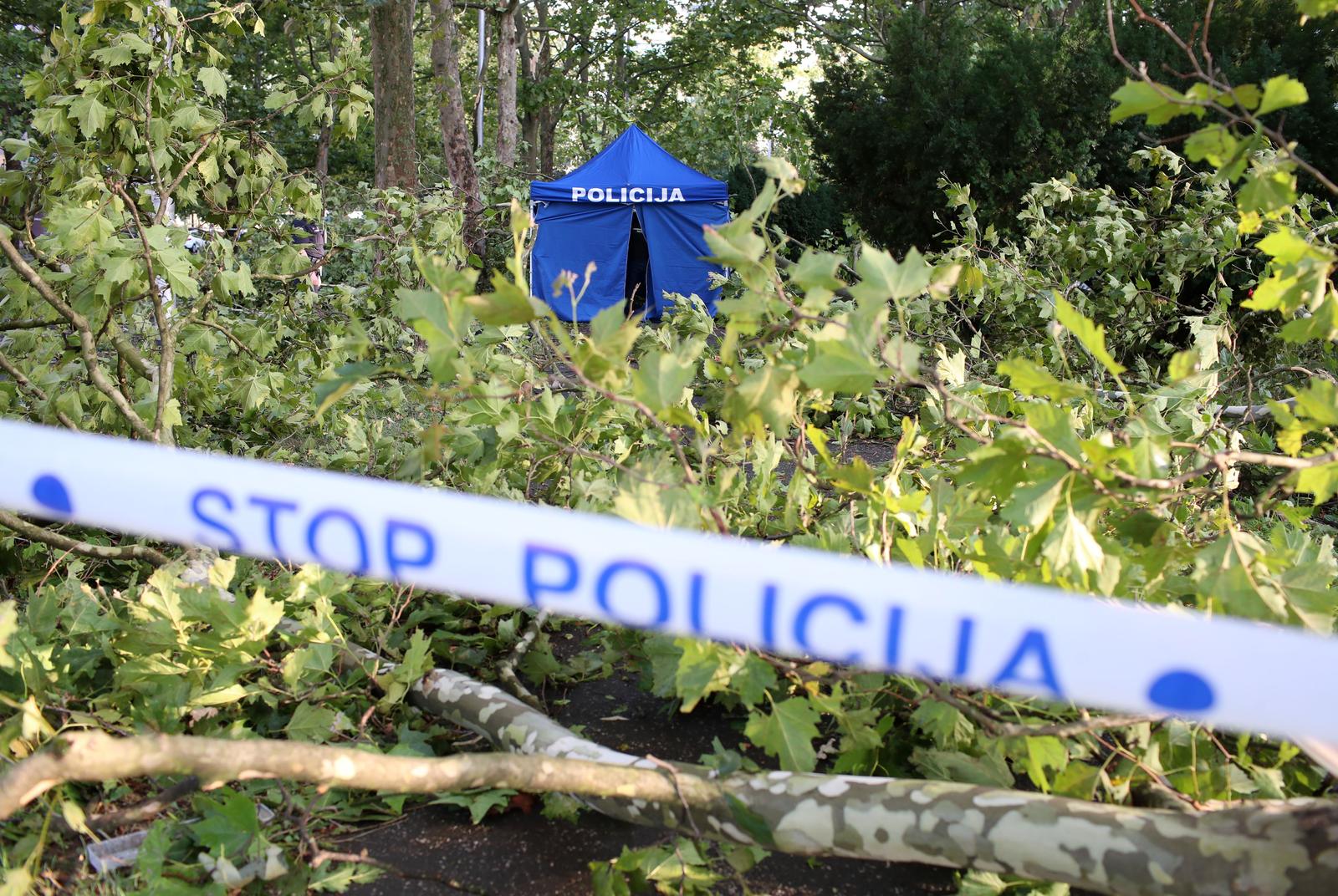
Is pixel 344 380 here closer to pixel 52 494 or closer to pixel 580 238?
pixel 52 494

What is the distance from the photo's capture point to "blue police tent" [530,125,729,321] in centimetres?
1376

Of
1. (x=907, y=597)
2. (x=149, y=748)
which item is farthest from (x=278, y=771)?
(x=907, y=597)

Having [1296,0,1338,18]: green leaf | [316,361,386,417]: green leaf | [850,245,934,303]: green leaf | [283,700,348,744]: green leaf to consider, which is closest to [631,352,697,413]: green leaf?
[850,245,934,303]: green leaf

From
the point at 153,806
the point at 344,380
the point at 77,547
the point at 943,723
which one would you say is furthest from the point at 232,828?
the point at 77,547

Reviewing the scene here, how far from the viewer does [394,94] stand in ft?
34.4

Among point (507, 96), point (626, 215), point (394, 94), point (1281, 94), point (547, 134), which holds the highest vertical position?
point (547, 134)

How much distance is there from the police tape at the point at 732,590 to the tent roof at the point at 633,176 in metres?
12.7

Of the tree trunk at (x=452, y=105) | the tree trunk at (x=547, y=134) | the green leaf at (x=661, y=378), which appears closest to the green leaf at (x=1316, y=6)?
the green leaf at (x=661, y=378)

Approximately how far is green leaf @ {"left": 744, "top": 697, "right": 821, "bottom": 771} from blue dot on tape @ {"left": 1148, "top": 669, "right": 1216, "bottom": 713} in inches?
25.7

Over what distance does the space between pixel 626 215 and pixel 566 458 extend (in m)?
11.4

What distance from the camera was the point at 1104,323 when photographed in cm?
565

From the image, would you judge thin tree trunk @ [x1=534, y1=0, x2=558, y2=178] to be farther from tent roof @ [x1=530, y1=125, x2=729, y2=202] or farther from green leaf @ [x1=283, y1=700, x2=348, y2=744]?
green leaf @ [x1=283, y1=700, x2=348, y2=744]

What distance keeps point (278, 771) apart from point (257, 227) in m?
3.15

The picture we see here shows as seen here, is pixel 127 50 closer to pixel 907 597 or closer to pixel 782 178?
pixel 782 178
